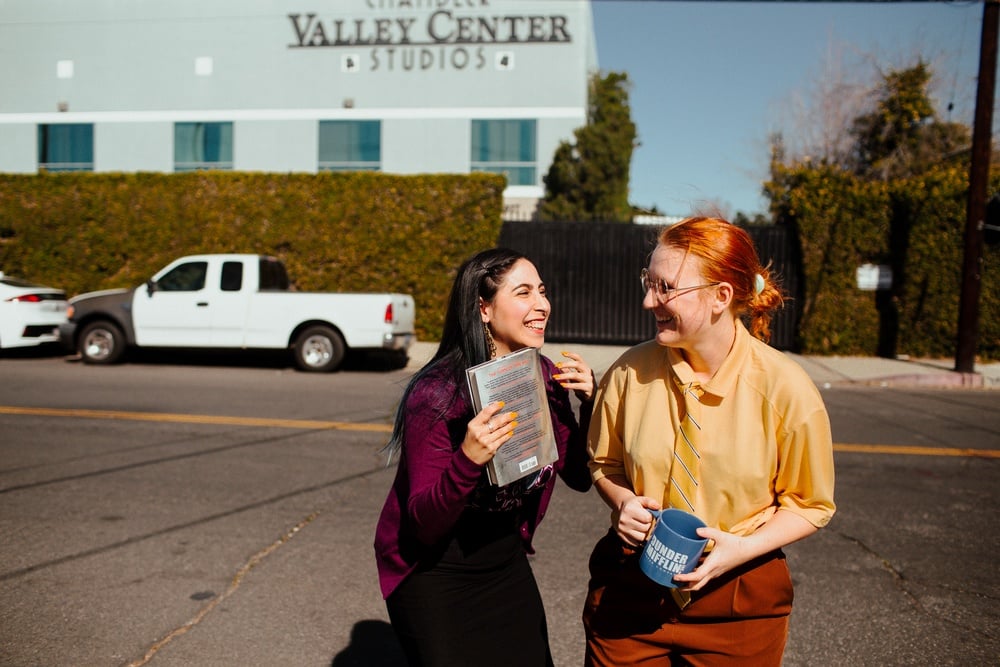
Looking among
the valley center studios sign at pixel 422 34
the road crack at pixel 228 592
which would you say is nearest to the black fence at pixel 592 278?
the valley center studios sign at pixel 422 34

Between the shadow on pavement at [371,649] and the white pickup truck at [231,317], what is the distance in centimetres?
908

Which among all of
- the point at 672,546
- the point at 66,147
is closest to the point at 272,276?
the point at 672,546

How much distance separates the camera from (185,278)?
13367mm

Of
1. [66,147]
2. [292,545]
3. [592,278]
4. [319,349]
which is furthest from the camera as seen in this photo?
[66,147]

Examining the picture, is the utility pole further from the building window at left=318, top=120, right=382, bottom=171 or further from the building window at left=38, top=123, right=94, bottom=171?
the building window at left=38, top=123, right=94, bottom=171

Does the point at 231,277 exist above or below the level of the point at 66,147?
below

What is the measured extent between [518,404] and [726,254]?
0.67 meters

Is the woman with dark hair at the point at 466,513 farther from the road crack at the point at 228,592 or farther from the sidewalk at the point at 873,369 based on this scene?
the sidewalk at the point at 873,369

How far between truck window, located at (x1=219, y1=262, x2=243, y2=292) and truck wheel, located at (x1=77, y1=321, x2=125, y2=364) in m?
1.97

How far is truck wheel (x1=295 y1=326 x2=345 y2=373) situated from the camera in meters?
12.9

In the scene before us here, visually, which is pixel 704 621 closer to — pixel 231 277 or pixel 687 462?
pixel 687 462

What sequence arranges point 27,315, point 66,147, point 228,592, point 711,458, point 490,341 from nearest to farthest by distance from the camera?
1. point 711,458
2. point 490,341
3. point 228,592
4. point 27,315
5. point 66,147

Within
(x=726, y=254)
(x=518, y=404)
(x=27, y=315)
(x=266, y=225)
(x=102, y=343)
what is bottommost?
(x=102, y=343)

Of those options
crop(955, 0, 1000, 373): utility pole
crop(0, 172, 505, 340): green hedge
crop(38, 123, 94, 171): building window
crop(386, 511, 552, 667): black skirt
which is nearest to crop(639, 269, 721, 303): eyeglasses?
crop(386, 511, 552, 667): black skirt
